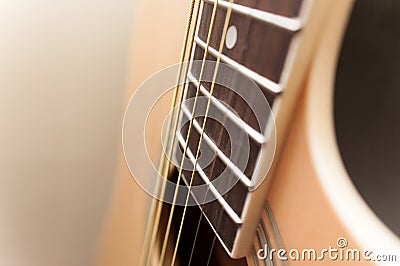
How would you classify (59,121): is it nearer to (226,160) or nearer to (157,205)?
(157,205)

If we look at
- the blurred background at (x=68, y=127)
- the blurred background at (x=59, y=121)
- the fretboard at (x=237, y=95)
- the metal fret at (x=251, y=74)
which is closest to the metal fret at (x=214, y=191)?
the fretboard at (x=237, y=95)

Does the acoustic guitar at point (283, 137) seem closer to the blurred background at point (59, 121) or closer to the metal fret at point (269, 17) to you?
the metal fret at point (269, 17)

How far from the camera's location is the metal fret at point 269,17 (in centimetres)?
30

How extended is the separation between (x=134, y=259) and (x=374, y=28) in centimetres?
47

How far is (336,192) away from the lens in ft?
0.99

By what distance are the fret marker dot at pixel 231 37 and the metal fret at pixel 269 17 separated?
2 cm

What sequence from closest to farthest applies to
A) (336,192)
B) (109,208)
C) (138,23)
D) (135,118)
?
(336,192)
(135,118)
(138,23)
(109,208)

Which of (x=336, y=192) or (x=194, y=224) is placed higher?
(x=336, y=192)

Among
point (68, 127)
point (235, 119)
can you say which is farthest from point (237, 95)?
point (68, 127)

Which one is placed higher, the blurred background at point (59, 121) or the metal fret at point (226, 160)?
the metal fret at point (226, 160)

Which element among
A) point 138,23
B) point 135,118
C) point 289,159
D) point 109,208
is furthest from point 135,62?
point 289,159

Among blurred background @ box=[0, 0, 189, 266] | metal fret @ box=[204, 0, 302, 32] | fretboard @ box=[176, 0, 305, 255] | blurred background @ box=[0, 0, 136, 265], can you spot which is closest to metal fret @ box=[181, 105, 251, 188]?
fretboard @ box=[176, 0, 305, 255]

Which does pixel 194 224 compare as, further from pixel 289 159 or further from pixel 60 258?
pixel 60 258

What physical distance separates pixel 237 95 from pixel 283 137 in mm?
60
